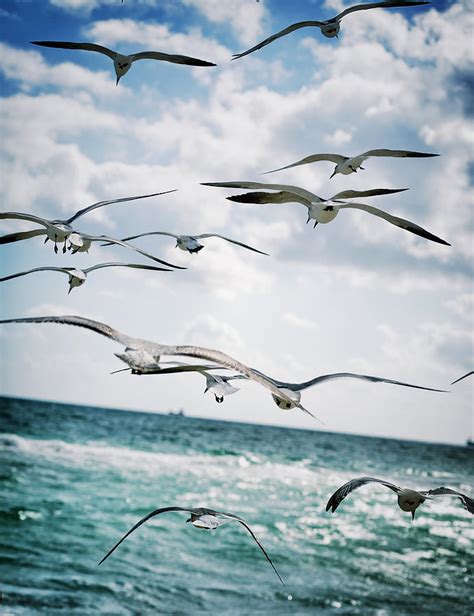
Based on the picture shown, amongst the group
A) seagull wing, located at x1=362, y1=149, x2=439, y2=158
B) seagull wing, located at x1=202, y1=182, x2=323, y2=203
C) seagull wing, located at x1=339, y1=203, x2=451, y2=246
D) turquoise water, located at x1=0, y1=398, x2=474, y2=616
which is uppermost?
seagull wing, located at x1=362, y1=149, x2=439, y2=158

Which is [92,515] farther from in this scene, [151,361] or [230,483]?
[151,361]

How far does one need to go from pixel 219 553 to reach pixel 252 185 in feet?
30.9

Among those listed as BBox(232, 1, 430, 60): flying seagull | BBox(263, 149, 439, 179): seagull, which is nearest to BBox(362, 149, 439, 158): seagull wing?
BBox(263, 149, 439, 179): seagull

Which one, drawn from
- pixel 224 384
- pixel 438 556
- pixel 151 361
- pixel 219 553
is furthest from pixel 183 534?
pixel 151 361

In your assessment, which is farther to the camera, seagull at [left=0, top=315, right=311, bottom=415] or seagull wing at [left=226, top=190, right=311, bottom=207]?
seagull wing at [left=226, top=190, right=311, bottom=207]

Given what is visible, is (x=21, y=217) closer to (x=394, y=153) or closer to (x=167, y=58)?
(x=167, y=58)

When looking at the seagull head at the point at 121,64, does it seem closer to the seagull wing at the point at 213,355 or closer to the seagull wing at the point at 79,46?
the seagull wing at the point at 79,46

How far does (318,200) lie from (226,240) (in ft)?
1.75

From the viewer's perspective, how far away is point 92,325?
2092mm

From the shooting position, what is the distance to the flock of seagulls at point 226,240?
2.06 m

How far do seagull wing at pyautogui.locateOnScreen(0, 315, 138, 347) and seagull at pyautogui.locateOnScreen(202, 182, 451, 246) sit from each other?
118 cm

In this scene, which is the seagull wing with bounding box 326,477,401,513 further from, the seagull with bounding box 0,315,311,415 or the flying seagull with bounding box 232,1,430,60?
the flying seagull with bounding box 232,1,430,60

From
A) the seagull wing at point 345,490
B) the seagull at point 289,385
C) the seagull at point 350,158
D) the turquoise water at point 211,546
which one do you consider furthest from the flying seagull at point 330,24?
the turquoise water at point 211,546

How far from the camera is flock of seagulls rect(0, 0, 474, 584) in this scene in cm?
206
